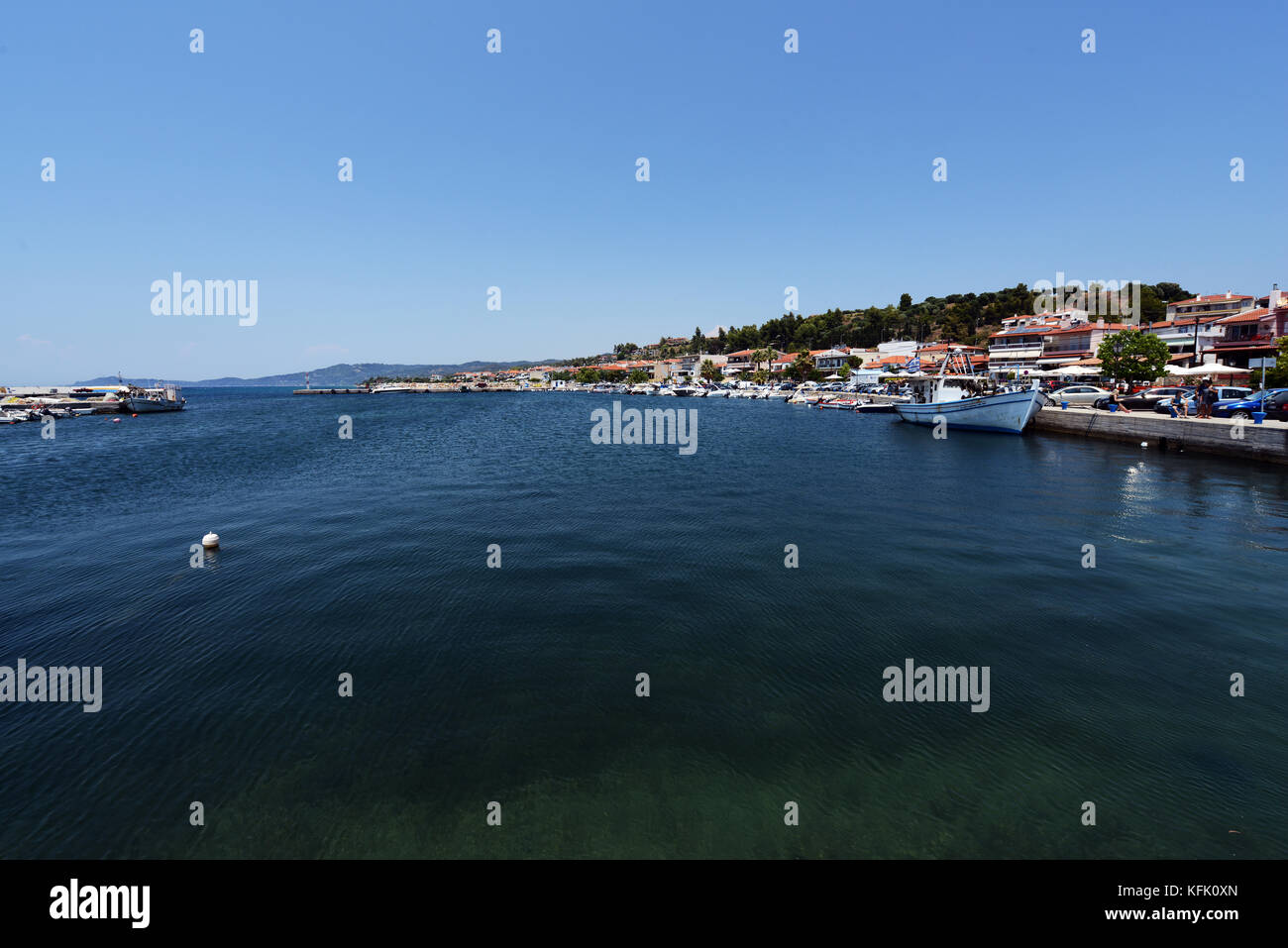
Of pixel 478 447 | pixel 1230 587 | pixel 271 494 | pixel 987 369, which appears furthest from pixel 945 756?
pixel 987 369

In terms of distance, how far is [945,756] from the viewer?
8.91 m

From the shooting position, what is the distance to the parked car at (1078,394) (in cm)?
5903

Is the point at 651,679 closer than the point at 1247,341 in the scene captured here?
Yes

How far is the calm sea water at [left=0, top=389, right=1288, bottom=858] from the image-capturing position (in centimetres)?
760

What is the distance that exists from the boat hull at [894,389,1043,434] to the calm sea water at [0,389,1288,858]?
85.4 ft

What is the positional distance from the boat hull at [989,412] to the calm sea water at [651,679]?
26034mm

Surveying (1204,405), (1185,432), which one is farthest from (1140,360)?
(1185,432)

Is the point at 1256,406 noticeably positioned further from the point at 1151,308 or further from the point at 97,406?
the point at 97,406

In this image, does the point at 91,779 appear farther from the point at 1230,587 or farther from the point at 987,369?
the point at 987,369

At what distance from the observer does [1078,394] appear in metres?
61.3

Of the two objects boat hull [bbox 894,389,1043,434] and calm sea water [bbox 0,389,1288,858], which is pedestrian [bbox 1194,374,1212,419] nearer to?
boat hull [bbox 894,389,1043,434]

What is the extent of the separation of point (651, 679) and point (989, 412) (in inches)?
2157

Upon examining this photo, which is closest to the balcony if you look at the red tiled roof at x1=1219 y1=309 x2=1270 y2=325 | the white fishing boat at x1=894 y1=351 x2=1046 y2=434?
the red tiled roof at x1=1219 y1=309 x2=1270 y2=325

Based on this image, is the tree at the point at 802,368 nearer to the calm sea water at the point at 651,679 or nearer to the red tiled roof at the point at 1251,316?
the red tiled roof at the point at 1251,316
